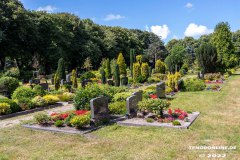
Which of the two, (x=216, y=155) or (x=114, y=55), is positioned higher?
(x=114, y=55)

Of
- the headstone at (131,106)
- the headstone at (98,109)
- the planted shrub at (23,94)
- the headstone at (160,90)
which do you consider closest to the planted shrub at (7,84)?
the planted shrub at (23,94)

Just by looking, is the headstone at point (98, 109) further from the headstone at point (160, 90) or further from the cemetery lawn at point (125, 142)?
the headstone at point (160, 90)

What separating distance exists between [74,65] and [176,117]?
152 feet

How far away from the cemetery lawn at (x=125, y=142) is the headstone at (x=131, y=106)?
160 cm

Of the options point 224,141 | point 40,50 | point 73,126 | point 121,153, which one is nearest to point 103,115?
point 73,126

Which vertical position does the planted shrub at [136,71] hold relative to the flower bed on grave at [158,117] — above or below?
above

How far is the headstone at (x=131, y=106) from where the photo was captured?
12.3 m

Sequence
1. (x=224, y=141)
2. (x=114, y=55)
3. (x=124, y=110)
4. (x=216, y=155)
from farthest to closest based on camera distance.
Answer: (x=114, y=55), (x=124, y=110), (x=224, y=141), (x=216, y=155)

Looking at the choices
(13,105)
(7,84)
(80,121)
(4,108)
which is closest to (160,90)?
(80,121)

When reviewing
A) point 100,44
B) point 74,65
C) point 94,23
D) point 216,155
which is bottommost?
point 216,155

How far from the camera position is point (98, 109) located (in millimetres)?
11453

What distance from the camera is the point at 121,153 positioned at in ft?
25.3

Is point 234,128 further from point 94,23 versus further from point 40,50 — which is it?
point 94,23

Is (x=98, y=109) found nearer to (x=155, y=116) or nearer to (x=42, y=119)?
(x=42, y=119)
